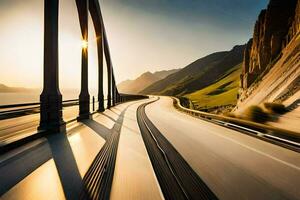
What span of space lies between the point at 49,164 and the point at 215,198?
3511 millimetres

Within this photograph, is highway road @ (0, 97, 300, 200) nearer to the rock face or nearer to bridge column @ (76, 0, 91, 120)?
bridge column @ (76, 0, 91, 120)

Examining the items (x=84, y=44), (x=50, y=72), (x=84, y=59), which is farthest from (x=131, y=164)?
(x=84, y=44)

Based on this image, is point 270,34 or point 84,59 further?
point 270,34

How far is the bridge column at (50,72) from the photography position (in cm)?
838

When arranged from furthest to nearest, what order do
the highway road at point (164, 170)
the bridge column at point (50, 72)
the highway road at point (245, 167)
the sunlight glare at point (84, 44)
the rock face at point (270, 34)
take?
the rock face at point (270, 34) → the sunlight glare at point (84, 44) → the bridge column at point (50, 72) → the highway road at point (245, 167) → the highway road at point (164, 170)

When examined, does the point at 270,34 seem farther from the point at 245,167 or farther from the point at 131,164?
the point at 131,164

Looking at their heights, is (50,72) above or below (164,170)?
above

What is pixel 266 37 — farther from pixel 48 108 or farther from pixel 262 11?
pixel 48 108

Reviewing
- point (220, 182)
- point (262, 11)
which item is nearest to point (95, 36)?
point (220, 182)

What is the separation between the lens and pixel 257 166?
495 centimetres

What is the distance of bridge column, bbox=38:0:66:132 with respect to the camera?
27.5 ft

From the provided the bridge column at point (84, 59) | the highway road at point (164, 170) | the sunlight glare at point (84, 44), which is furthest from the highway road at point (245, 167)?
the sunlight glare at point (84, 44)

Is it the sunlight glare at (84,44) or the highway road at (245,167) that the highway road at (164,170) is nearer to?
the highway road at (245,167)

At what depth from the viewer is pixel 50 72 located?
8.56 meters
